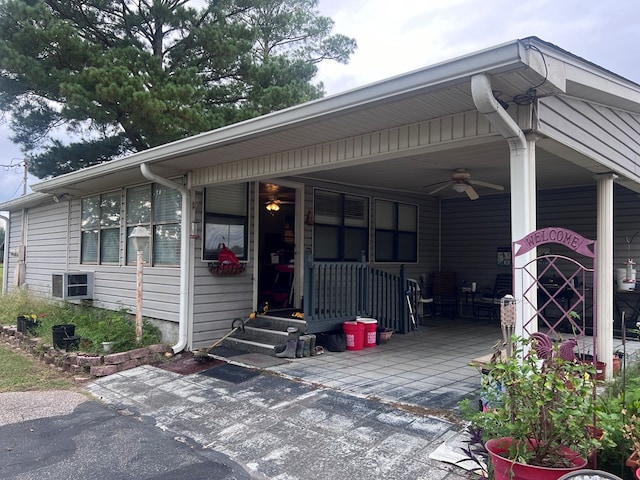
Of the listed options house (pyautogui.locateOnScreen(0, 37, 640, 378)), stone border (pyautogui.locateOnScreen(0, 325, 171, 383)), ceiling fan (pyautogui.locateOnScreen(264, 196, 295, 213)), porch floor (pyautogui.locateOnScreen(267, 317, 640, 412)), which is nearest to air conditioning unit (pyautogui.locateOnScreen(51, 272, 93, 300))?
house (pyautogui.locateOnScreen(0, 37, 640, 378))

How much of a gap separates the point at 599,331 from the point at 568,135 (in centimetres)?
218

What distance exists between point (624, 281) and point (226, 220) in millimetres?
5804

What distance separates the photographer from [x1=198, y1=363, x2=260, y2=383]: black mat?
16.4 ft

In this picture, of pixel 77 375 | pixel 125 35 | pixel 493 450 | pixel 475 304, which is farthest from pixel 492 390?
pixel 125 35

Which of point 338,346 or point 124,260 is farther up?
point 124,260

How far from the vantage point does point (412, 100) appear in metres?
3.36

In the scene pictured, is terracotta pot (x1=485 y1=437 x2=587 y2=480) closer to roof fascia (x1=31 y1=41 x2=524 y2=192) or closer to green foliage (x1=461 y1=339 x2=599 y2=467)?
green foliage (x1=461 y1=339 x2=599 y2=467)

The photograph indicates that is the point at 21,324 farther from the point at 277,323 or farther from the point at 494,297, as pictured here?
the point at 494,297

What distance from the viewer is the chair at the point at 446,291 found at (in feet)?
30.7

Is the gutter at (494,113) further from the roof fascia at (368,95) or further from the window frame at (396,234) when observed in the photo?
the window frame at (396,234)

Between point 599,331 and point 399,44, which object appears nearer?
point 599,331

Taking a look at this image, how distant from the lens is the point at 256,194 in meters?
6.84

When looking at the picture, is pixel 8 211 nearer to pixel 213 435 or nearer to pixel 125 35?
pixel 125 35

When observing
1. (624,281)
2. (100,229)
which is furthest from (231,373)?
(624,281)
